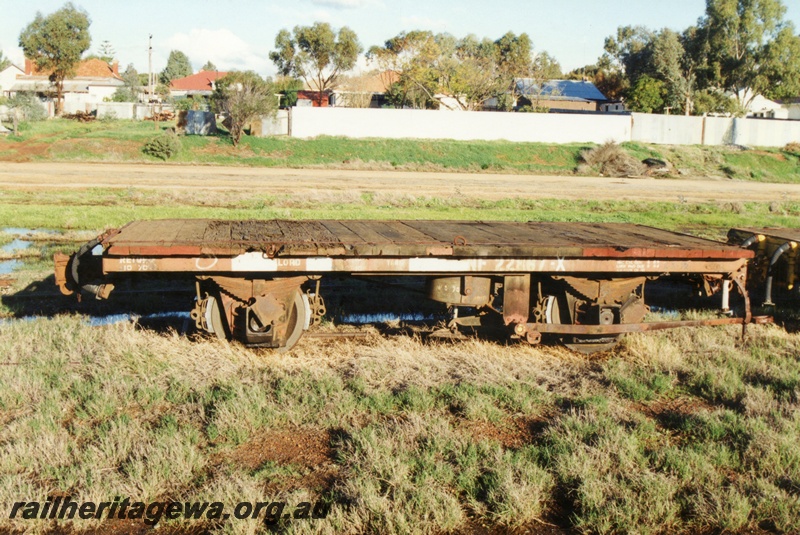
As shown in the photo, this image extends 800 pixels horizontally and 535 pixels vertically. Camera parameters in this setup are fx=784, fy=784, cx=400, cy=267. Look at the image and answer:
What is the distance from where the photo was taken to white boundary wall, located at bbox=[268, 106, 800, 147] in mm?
49625

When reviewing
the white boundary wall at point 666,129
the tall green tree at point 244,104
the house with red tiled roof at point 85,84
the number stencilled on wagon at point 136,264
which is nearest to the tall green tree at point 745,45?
the white boundary wall at point 666,129

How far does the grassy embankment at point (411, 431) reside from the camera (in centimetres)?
505

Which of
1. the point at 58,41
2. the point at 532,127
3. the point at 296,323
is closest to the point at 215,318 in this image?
the point at 296,323

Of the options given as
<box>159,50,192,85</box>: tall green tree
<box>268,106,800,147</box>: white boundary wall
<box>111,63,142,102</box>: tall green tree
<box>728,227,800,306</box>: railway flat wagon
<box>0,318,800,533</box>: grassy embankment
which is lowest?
<box>0,318,800,533</box>: grassy embankment

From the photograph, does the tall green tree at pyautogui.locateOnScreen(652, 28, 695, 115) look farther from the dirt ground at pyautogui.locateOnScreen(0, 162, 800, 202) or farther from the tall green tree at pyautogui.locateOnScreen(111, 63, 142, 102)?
the tall green tree at pyautogui.locateOnScreen(111, 63, 142, 102)

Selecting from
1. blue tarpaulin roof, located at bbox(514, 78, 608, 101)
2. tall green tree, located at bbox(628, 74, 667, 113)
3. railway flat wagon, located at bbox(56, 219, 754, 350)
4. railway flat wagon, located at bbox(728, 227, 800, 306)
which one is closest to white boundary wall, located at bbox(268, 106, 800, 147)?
tall green tree, located at bbox(628, 74, 667, 113)

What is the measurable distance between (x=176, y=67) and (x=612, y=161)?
10541 centimetres

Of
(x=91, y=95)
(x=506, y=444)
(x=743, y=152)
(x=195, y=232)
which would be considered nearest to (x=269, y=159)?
(x=743, y=152)

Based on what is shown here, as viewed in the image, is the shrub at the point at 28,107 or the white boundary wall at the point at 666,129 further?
the white boundary wall at the point at 666,129

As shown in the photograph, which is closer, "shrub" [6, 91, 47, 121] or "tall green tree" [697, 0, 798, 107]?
"shrub" [6, 91, 47, 121]

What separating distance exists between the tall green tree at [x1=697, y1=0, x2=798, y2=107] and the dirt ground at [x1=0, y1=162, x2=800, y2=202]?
31.4 m

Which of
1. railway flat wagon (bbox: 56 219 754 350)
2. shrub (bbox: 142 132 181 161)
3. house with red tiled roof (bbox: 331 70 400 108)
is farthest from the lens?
house with red tiled roof (bbox: 331 70 400 108)

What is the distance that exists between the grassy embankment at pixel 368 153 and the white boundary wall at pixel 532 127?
7.79 ft

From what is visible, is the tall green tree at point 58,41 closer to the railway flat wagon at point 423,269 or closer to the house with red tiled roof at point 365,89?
the house with red tiled roof at point 365,89
